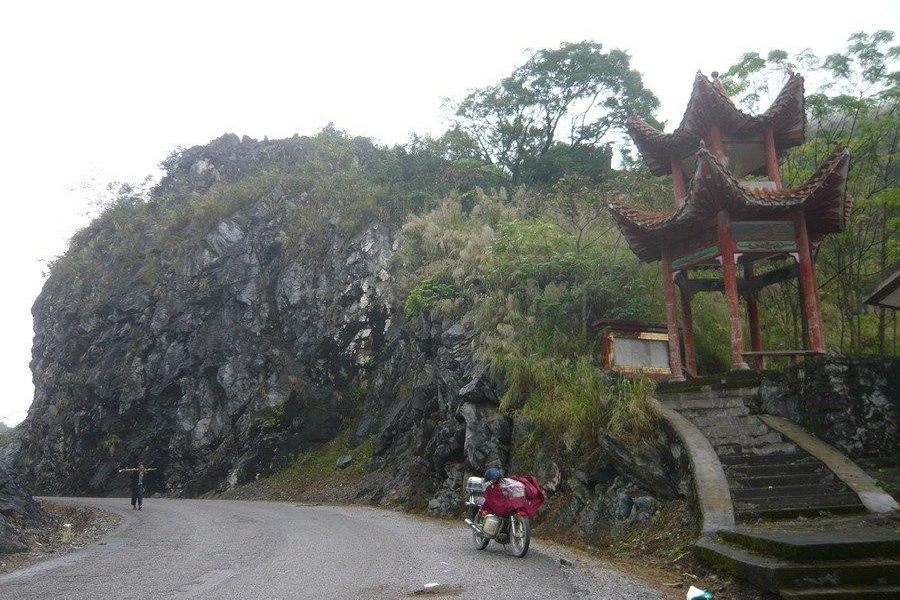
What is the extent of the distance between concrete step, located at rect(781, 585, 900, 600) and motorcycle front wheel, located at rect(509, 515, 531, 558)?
309 centimetres

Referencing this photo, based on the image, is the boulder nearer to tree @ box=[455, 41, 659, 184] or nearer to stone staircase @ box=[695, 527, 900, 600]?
stone staircase @ box=[695, 527, 900, 600]

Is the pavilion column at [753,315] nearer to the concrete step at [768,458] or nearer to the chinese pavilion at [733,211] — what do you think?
the chinese pavilion at [733,211]

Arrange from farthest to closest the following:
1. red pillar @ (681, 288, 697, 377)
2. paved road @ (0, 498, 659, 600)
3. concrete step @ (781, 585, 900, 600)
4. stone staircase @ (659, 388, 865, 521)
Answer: red pillar @ (681, 288, 697, 377), stone staircase @ (659, 388, 865, 521), paved road @ (0, 498, 659, 600), concrete step @ (781, 585, 900, 600)

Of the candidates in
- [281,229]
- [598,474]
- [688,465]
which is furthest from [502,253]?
[281,229]

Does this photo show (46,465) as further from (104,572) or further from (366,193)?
(104,572)

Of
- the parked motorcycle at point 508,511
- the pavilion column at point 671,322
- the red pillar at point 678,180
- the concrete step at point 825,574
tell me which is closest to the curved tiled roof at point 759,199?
the pavilion column at point 671,322

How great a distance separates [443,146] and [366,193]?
4.33 meters

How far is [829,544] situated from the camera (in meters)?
5.66

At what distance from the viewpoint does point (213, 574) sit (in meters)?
7.24

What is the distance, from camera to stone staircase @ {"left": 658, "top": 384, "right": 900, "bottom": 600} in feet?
17.8

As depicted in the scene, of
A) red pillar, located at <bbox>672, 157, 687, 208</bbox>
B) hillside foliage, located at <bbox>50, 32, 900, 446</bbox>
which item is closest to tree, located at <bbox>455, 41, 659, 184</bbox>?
hillside foliage, located at <bbox>50, 32, 900, 446</bbox>

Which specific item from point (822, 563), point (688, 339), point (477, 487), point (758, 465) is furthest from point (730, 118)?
point (822, 563)

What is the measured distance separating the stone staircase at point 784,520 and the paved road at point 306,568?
49.7 inches

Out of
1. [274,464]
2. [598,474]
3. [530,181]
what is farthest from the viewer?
[530,181]
